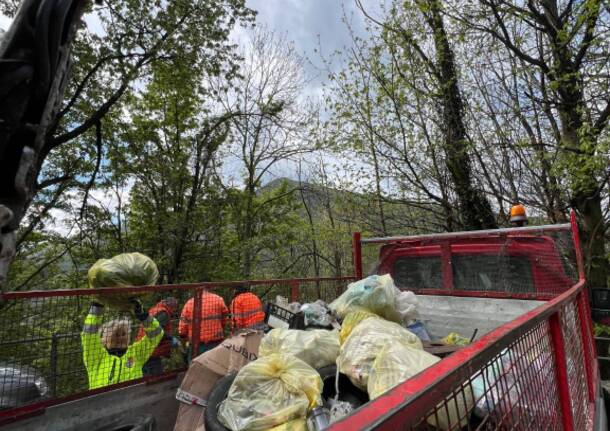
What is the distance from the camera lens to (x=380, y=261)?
15.2 feet

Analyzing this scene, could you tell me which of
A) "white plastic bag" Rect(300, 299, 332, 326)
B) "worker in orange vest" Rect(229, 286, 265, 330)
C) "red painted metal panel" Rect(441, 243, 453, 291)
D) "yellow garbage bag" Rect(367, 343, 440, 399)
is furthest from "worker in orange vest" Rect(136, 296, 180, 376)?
"red painted metal panel" Rect(441, 243, 453, 291)

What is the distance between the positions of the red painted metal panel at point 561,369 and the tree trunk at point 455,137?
689 cm

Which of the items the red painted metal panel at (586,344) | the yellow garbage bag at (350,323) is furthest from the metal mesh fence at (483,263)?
the yellow garbage bag at (350,323)

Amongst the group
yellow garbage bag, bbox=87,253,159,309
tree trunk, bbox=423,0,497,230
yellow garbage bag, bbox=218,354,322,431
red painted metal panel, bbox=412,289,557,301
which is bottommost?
yellow garbage bag, bbox=218,354,322,431

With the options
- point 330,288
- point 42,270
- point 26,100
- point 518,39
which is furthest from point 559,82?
point 42,270

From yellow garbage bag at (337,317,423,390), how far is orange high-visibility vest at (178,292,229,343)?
6.76ft

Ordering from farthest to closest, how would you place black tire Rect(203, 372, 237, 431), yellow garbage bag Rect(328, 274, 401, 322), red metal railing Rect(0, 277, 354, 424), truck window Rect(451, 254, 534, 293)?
1. truck window Rect(451, 254, 534, 293)
2. yellow garbage bag Rect(328, 274, 401, 322)
3. red metal railing Rect(0, 277, 354, 424)
4. black tire Rect(203, 372, 237, 431)

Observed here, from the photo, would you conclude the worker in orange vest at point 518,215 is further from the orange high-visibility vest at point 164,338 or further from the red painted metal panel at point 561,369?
the orange high-visibility vest at point 164,338

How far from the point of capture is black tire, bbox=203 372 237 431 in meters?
1.93

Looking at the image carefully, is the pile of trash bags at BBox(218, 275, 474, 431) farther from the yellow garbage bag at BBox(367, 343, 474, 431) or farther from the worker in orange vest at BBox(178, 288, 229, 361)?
the worker in orange vest at BBox(178, 288, 229, 361)

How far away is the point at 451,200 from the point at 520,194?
1.51 m

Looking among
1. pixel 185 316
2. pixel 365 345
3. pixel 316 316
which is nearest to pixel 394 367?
pixel 365 345

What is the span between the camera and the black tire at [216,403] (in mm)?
1933

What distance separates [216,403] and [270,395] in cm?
52
